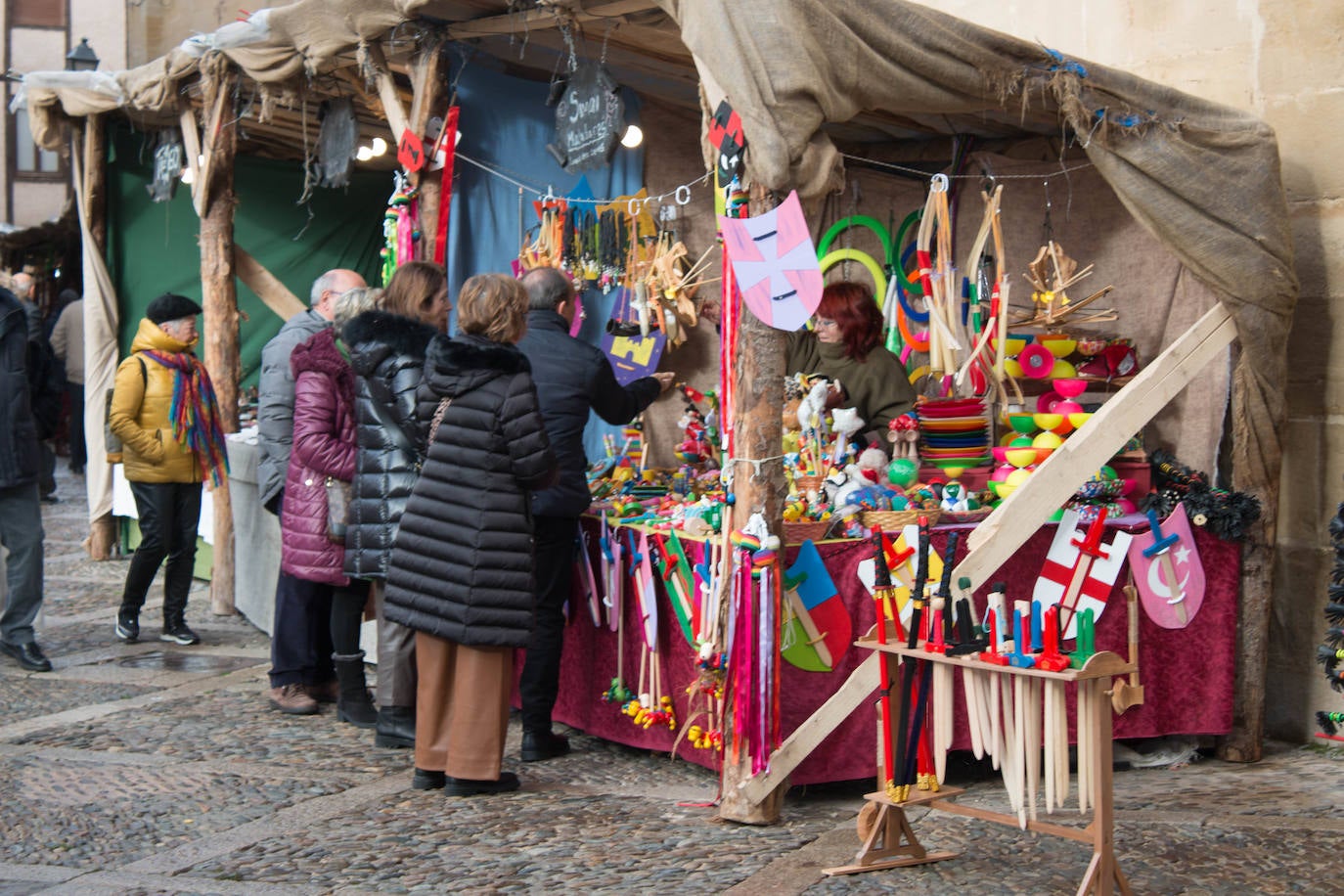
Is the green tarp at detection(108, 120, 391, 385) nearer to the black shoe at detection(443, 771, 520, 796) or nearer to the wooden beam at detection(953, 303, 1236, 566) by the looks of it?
the black shoe at detection(443, 771, 520, 796)

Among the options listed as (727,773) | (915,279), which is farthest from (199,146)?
(727,773)

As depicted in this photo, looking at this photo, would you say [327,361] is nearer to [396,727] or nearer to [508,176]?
[396,727]

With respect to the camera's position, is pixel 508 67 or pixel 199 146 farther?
pixel 199 146

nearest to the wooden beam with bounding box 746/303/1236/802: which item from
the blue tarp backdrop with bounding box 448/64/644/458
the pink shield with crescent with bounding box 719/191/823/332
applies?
the pink shield with crescent with bounding box 719/191/823/332

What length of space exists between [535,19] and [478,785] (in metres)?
2.91

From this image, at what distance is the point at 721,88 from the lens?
405 centimetres

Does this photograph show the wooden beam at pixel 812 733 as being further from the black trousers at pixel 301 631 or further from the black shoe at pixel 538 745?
the black trousers at pixel 301 631

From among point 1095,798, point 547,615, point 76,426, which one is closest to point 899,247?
point 547,615

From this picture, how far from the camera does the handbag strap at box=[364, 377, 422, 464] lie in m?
4.81

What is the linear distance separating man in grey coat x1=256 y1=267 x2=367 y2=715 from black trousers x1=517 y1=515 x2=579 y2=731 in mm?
1168

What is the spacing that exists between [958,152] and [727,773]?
10.8ft

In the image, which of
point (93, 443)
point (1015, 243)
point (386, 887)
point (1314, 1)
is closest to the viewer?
point (386, 887)

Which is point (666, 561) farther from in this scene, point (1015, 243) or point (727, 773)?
point (1015, 243)

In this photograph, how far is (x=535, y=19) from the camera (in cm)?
539
